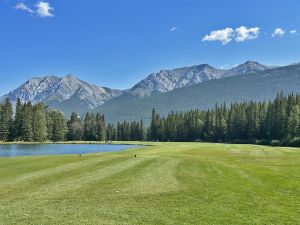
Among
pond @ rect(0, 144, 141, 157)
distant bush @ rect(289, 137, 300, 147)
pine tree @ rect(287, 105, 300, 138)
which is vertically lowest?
pond @ rect(0, 144, 141, 157)

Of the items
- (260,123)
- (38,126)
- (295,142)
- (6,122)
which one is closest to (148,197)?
(295,142)

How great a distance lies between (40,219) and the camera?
1814 cm

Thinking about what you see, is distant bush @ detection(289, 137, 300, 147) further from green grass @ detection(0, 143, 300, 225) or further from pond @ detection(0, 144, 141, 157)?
green grass @ detection(0, 143, 300, 225)

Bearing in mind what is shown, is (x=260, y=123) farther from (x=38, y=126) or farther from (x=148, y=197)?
(x=148, y=197)

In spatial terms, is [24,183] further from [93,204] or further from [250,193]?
[250,193]

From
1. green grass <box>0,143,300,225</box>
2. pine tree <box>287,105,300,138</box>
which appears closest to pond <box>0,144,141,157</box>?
pine tree <box>287,105,300,138</box>

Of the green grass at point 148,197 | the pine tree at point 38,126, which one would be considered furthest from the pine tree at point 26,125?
the green grass at point 148,197

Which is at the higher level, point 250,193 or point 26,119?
point 26,119

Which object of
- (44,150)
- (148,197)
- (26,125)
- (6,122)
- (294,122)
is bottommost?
(148,197)

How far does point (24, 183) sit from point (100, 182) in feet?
16.3

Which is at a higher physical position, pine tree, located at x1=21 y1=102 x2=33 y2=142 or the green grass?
pine tree, located at x1=21 y1=102 x2=33 y2=142

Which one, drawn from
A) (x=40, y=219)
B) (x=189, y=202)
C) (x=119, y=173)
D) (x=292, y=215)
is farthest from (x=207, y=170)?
(x=40, y=219)

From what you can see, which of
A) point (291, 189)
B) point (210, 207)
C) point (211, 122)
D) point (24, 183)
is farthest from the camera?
point (211, 122)

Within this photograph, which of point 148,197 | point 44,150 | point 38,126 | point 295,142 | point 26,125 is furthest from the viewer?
point 38,126
